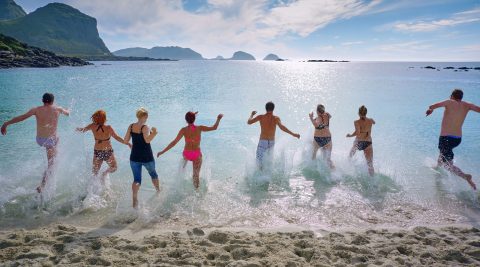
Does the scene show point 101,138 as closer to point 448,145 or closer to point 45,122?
point 45,122

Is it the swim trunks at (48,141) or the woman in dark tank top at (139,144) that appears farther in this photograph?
the swim trunks at (48,141)

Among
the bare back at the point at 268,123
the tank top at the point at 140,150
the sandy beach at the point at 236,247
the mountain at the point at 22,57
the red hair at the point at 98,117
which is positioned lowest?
the sandy beach at the point at 236,247

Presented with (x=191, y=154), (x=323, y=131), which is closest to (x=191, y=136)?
(x=191, y=154)

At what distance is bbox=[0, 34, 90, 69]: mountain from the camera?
2172 inches

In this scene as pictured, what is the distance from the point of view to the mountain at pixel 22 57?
181 feet

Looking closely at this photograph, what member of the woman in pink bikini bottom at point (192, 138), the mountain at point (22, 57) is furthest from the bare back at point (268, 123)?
the mountain at point (22, 57)

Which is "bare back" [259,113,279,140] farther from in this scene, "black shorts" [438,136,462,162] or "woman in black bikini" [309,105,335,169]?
"black shorts" [438,136,462,162]

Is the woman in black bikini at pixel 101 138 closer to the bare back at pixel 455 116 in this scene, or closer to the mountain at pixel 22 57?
the bare back at pixel 455 116

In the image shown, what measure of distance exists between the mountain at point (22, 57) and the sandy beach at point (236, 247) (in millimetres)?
59801

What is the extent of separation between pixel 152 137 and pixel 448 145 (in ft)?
24.4

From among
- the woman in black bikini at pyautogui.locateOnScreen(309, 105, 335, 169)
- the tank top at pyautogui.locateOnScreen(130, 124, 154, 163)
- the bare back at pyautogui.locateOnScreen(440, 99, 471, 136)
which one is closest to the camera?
the tank top at pyautogui.locateOnScreen(130, 124, 154, 163)

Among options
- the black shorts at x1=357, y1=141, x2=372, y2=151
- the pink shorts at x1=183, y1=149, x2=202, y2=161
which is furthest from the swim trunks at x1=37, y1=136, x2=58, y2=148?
the black shorts at x1=357, y1=141, x2=372, y2=151

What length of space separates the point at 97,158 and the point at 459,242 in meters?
7.28

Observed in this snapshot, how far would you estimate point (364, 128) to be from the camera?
8.62 metres
